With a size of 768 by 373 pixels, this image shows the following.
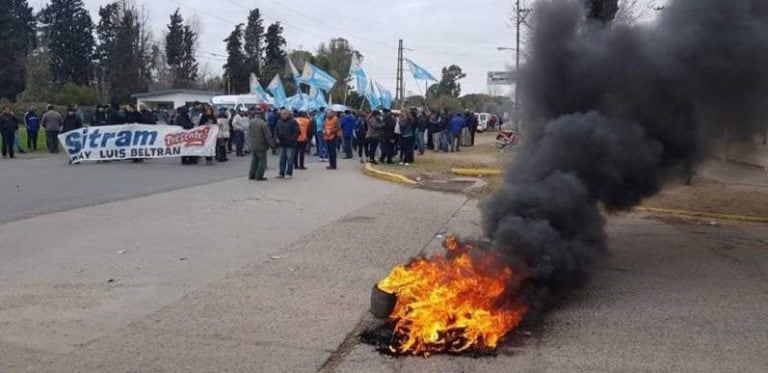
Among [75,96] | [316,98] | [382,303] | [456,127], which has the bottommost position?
[382,303]

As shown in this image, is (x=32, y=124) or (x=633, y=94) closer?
(x=633, y=94)

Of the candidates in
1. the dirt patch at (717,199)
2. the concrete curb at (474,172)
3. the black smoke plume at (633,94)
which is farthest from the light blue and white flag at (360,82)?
the black smoke plume at (633,94)

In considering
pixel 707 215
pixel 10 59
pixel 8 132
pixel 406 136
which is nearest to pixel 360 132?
pixel 406 136

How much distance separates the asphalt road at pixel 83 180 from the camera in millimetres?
10797

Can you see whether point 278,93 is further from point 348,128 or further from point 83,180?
point 83,180

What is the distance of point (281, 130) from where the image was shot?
15141mm

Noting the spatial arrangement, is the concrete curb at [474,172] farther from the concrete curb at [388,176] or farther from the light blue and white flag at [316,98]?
the light blue and white flag at [316,98]

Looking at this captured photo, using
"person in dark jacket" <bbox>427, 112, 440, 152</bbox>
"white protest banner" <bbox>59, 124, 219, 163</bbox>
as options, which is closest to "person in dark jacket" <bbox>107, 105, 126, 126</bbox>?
"white protest banner" <bbox>59, 124, 219, 163</bbox>

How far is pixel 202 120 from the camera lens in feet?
63.3

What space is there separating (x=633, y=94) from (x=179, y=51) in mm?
82328

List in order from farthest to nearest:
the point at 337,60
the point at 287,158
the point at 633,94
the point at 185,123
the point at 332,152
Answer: the point at 337,60, the point at 185,123, the point at 332,152, the point at 287,158, the point at 633,94

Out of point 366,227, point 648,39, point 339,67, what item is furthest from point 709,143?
point 339,67

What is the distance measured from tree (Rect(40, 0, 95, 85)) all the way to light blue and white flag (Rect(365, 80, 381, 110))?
47063 mm

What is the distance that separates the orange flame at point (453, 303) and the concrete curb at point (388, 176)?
9449 millimetres
